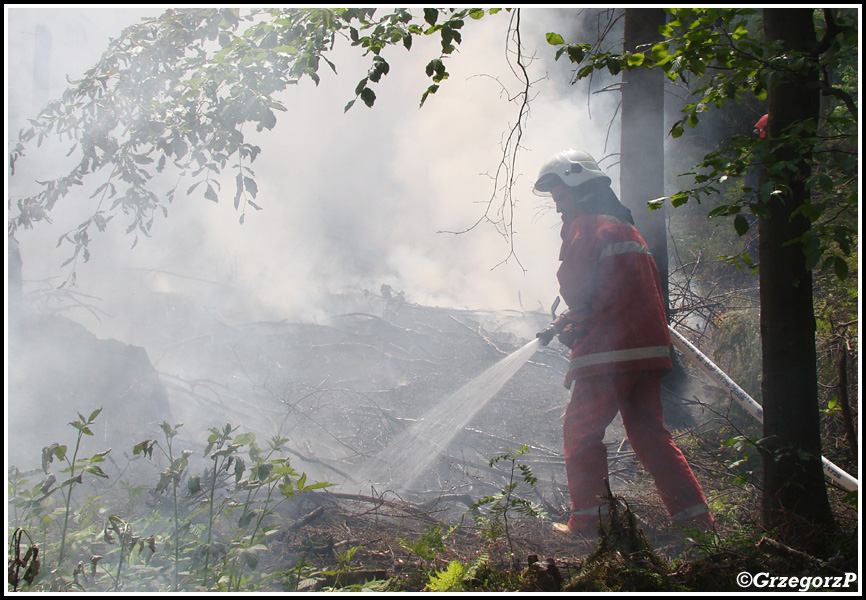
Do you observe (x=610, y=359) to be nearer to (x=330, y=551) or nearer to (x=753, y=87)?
(x=753, y=87)

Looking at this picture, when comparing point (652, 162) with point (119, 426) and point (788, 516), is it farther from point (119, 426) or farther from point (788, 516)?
point (119, 426)

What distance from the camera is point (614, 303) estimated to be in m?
3.22

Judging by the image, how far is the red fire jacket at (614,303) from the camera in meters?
3.16

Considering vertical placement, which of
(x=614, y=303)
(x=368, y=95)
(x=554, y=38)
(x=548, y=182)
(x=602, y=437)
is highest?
(x=548, y=182)

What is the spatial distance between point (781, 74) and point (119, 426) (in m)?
4.72

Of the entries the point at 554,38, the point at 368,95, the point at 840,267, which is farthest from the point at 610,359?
the point at 368,95

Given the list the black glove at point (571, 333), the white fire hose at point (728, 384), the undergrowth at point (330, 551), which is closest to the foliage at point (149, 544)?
the undergrowth at point (330, 551)

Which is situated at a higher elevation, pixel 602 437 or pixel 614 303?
pixel 614 303

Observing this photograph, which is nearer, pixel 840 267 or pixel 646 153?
pixel 840 267

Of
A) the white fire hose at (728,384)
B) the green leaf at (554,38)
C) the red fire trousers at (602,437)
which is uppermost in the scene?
the green leaf at (554,38)

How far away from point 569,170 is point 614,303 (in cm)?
99

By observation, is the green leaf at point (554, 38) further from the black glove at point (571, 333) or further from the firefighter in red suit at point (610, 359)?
the black glove at point (571, 333)

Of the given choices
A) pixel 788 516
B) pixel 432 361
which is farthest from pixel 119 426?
pixel 788 516

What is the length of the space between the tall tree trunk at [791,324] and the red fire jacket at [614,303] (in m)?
0.85
